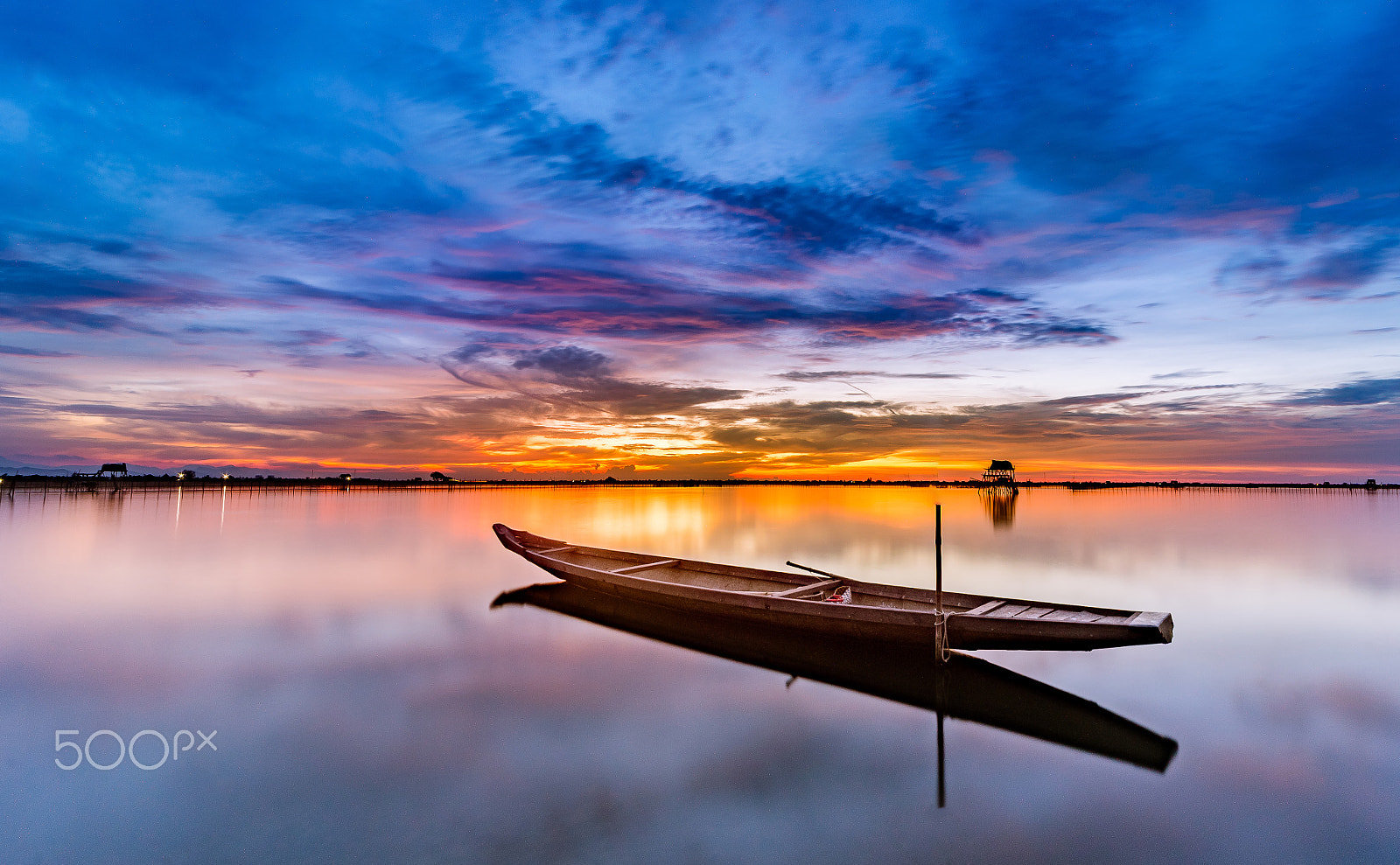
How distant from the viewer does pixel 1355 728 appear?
8.78m

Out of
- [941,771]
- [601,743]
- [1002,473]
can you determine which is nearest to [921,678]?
[941,771]

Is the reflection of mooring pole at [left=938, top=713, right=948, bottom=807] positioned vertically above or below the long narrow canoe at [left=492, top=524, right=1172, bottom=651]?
below

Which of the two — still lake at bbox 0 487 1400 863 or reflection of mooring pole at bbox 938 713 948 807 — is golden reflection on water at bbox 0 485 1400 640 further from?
reflection of mooring pole at bbox 938 713 948 807

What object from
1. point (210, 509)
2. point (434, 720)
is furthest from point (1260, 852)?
point (210, 509)

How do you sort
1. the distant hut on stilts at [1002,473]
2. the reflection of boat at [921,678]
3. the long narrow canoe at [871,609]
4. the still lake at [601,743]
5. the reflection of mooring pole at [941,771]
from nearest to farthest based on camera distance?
the still lake at [601,743] < the reflection of mooring pole at [941,771] < the reflection of boat at [921,678] < the long narrow canoe at [871,609] < the distant hut on stilts at [1002,473]

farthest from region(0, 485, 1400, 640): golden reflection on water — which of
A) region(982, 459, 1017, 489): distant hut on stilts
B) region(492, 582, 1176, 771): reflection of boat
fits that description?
region(982, 459, 1017, 489): distant hut on stilts

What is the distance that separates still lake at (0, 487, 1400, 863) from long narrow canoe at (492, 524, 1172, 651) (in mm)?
1093

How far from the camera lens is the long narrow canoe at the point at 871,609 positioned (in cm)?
902

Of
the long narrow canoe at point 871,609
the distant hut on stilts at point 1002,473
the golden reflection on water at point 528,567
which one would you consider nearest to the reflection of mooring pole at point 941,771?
the long narrow canoe at point 871,609

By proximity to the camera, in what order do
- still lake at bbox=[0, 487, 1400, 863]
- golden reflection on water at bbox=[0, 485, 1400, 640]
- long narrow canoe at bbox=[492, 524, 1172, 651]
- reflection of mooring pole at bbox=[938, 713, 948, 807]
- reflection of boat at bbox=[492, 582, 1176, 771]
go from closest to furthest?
still lake at bbox=[0, 487, 1400, 863] < reflection of mooring pole at bbox=[938, 713, 948, 807] < reflection of boat at bbox=[492, 582, 1176, 771] < long narrow canoe at bbox=[492, 524, 1172, 651] < golden reflection on water at bbox=[0, 485, 1400, 640]

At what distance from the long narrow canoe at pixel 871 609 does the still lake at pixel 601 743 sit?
43.0 inches

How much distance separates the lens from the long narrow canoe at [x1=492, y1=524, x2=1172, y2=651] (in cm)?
902

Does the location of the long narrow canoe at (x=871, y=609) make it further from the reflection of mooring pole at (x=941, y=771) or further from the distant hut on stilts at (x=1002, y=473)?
the distant hut on stilts at (x=1002, y=473)

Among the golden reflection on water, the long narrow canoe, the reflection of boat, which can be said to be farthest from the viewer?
the golden reflection on water
